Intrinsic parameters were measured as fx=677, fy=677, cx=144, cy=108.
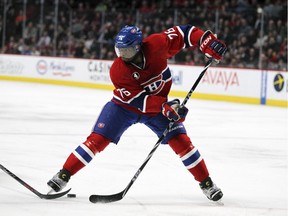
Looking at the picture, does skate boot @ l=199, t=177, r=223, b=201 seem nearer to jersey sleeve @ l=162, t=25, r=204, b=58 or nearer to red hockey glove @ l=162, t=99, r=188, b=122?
red hockey glove @ l=162, t=99, r=188, b=122

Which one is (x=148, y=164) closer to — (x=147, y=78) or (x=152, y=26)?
(x=147, y=78)

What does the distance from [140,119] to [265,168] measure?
1.85 metres

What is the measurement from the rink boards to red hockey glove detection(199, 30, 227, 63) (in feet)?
24.6

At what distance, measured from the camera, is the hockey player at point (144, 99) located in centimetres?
409

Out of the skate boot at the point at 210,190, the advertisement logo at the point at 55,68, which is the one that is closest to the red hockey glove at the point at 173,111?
the skate boot at the point at 210,190

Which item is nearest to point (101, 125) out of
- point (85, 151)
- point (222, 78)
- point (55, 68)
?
point (85, 151)

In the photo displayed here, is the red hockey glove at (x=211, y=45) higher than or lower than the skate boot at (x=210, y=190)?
higher

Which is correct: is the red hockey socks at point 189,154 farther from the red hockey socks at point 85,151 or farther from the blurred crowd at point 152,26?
the blurred crowd at point 152,26

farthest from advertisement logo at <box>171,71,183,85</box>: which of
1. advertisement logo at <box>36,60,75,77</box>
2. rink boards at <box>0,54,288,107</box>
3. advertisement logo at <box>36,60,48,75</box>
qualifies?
advertisement logo at <box>36,60,48,75</box>

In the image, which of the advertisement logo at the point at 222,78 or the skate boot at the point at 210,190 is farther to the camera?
the advertisement logo at the point at 222,78

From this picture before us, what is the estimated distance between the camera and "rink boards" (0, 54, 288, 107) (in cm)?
1191

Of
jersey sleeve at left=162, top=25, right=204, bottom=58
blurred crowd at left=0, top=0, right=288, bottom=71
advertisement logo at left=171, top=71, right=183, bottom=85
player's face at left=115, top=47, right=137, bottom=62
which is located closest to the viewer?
player's face at left=115, top=47, right=137, bottom=62

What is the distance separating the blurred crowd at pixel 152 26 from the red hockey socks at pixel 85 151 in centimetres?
822

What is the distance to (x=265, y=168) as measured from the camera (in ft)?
18.8
